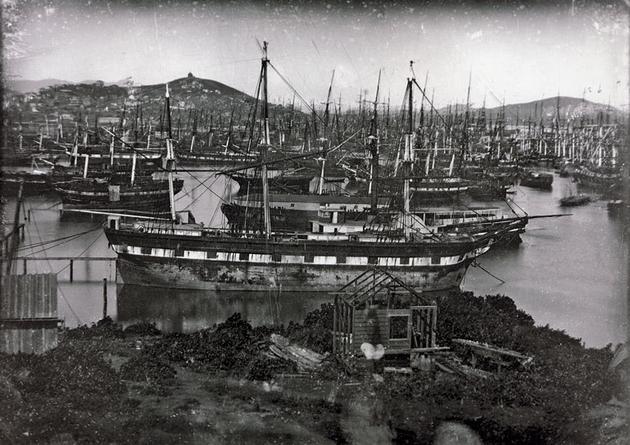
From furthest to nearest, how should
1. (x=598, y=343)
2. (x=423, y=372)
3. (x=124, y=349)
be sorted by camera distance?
1. (x=598, y=343)
2. (x=124, y=349)
3. (x=423, y=372)

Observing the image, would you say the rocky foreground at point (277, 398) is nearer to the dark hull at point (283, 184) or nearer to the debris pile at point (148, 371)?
the debris pile at point (148, 371)

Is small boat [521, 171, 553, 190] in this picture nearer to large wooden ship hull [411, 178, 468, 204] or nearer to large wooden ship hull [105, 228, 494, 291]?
large wooden ship hull [411, 178, 468, 204]

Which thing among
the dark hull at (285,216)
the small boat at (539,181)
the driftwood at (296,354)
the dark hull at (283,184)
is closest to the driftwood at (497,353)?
the driftwood at (296,354)

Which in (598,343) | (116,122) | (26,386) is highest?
(116,122)

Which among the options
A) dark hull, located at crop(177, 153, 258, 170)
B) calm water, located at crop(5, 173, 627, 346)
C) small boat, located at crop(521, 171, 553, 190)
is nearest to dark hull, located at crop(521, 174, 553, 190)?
small boat, located at crop(521, 171, 553, 190)

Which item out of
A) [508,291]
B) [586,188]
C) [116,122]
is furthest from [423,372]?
[116,122]

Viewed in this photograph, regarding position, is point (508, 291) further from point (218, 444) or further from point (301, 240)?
point (218, 444)
